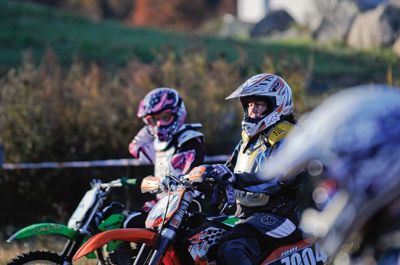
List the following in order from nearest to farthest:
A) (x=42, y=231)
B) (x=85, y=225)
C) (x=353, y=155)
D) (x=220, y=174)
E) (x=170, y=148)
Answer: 1. (x=353, y=155)
2. (x=220, y=174)
3. (x=42, y=231)
4. (x=85, y=225)
5. (x=170, y=148)

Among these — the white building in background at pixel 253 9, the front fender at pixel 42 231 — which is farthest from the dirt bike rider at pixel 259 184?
the white building in background at pixel 253 9

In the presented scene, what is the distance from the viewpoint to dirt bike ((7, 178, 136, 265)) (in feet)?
23.2

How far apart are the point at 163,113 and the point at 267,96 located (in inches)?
63.9

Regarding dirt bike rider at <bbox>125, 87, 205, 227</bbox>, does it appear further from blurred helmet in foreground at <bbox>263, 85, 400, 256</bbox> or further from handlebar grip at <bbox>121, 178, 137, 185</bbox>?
blurred helmet in foreground at <bbox>263, 85, 400, 256</bbox>

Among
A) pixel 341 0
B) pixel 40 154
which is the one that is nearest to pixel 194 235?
pixel 40 154

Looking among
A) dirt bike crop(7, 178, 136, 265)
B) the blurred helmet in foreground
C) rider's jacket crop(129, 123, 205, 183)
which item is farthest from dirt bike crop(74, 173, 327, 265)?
the blurred helmet in foreground

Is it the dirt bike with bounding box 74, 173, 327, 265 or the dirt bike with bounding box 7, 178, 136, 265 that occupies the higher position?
the dirt bike with bounding box 74, 173, 327, 265

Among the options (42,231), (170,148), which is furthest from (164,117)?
(42,231)

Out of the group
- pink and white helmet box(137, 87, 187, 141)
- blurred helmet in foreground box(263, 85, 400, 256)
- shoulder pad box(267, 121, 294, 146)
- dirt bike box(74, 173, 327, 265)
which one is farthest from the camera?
pink and white helmet box(137, 87, 187, 141)

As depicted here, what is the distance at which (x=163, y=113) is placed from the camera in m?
7.65

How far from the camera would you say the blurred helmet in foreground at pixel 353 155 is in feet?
11.1

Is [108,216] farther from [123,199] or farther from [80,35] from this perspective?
[80,35]

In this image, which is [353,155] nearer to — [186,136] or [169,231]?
[169,231]

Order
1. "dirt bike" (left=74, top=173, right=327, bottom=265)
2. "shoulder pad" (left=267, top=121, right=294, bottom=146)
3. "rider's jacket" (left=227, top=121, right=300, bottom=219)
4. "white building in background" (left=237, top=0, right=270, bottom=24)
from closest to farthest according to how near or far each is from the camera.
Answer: "dirt bike" (left=74, top=173, right=327, bottom=265) < "rider's jacket" (left=227, top=121, right=300, bottom=219) < "shoulder pad" (left=267, top=121, right=294, bottom=146) < "white building in background" (left=237, top=0, right=270, bottom=24)
